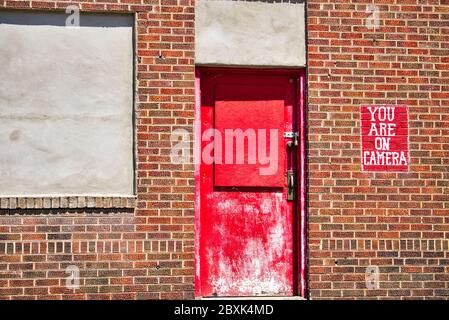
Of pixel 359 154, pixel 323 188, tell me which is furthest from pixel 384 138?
pixel 323 188

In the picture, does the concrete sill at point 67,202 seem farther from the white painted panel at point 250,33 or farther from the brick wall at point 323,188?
the white painted panel at point 250,33

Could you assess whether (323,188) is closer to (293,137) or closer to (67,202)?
(293,137)

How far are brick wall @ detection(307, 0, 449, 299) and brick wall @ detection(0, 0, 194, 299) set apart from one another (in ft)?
4.16

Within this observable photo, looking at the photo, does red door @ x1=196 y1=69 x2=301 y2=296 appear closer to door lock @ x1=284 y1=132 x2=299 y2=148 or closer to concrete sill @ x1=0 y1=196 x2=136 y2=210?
door lock @ x1=284 y1=132 x2=299 y2=148

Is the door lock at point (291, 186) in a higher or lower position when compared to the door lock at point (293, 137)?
lower

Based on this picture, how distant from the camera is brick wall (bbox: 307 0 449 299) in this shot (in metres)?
6.20

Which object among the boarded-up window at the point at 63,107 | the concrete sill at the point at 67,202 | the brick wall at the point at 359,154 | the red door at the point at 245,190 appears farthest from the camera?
the red door at the point at 245,190

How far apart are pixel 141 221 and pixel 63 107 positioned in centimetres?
133

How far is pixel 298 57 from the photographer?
20.7ft

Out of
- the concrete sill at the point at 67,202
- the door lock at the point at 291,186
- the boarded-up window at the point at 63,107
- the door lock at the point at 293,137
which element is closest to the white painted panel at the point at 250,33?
the door lock at the point at 293,137

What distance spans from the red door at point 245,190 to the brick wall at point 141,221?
0.25 m

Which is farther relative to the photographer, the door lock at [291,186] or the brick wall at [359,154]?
the door lock at [291,186]

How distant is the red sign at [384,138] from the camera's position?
629 centimetres

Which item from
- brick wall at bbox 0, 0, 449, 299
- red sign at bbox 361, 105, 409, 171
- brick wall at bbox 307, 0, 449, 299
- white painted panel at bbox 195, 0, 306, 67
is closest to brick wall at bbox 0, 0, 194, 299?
brick wall at bbox 0, 0, 449, 299
